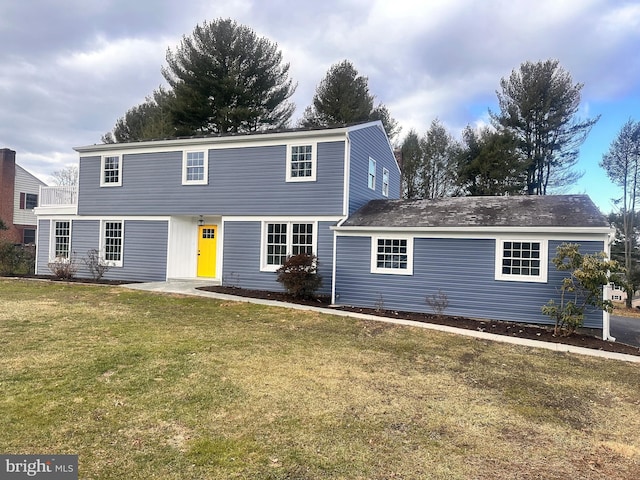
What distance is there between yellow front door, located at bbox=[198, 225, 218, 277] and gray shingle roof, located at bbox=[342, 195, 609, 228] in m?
5.77

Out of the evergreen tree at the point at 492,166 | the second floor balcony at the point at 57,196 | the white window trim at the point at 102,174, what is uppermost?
the evergreen tree at the point at 492,166

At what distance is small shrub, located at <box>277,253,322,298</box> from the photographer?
12211 millimetres

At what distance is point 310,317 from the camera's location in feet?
32.4

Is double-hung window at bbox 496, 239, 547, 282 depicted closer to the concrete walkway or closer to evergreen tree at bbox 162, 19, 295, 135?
the concrete walkway

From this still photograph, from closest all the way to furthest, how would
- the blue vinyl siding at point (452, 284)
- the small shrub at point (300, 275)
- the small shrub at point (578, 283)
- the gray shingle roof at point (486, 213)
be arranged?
the small shrub at point (578, 283), the blue vinyl siding at point (452, 284), the gray shingle roof at point (486, 213), the small shrub at point (300, 275)

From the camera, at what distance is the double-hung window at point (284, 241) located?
44.9ft

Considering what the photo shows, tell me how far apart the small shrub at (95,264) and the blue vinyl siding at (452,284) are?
951 cm

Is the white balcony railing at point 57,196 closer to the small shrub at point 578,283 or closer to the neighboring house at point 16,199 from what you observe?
the neighboring house at point 16,199

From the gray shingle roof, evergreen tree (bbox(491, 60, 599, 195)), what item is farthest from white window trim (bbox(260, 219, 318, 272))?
evergreen tree (bbox(491, 60, 599, 195))

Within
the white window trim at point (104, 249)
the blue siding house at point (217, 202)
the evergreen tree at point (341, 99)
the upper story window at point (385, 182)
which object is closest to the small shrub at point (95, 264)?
the white window trim at point (104, 249)

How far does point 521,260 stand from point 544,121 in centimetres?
2115

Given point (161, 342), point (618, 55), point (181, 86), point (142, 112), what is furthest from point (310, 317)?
point (142, 112)

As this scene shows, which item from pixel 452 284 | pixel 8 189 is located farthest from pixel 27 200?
pixel 452 284

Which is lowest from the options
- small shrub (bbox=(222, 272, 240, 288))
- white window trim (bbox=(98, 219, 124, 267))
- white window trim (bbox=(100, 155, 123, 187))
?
small shrub (bbox=(222, 272, 240, 288))
